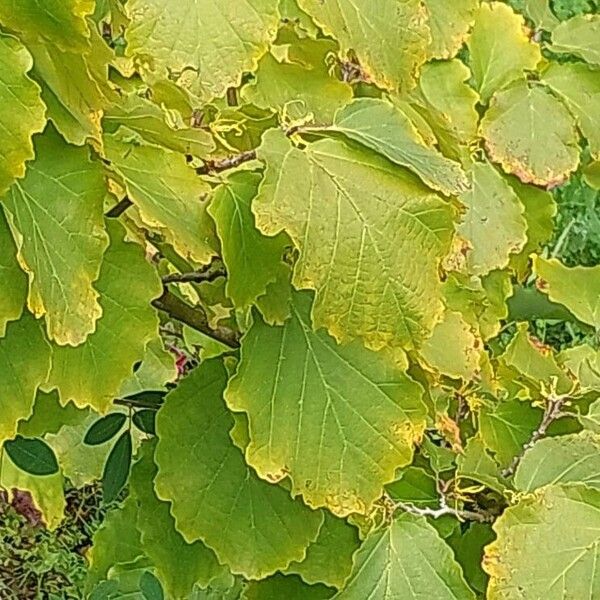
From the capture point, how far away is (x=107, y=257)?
0.92 m

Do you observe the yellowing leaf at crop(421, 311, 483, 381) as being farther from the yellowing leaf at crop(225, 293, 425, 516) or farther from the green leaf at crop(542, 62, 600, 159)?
the green leaf at crop(542, 62, 600, 159)

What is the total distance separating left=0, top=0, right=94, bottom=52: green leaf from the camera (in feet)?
2.43

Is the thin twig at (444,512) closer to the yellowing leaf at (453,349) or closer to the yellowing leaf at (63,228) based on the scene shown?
the yellowing leaf at (453,349)

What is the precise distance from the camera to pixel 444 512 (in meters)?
1.02

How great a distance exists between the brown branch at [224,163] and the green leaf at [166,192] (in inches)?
1.5

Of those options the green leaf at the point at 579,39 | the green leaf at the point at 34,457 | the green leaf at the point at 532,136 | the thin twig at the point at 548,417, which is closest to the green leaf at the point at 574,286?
the green leaf at the point at 532,136

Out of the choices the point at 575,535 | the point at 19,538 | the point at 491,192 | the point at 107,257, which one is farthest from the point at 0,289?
the point at 19,538

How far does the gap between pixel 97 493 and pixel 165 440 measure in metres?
2.03

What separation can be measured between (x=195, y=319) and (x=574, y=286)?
58cm

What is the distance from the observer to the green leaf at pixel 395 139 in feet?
2.86

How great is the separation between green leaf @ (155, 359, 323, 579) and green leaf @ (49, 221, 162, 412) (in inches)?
3.2

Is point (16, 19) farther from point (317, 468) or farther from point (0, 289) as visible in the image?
point (317, 468)

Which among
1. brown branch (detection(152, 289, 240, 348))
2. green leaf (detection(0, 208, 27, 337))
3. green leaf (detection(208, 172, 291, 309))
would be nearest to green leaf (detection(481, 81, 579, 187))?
brown branch (detection(152, 289, 240, 348))

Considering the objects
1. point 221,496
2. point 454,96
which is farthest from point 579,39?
point 221,496
